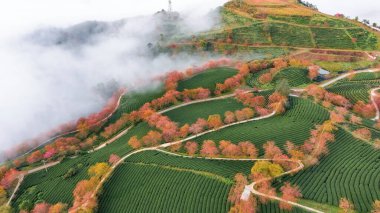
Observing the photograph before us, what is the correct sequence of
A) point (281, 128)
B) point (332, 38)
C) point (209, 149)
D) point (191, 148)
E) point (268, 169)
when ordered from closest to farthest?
point (268, 169) → point (209, 149) → point (191, 148) → point (281, 128) → point (332, 38)

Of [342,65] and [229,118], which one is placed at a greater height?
[342,65]

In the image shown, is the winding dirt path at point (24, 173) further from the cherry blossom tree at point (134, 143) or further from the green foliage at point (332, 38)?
the green foliage at point (332, 38)

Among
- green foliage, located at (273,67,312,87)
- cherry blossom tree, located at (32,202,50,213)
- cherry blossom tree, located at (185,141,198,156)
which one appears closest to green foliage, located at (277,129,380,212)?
cherry blossom tree, located at (185,141,198,156)

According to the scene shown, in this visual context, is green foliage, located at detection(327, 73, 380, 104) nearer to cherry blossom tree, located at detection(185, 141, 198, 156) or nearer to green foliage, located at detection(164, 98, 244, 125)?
A: green foliage, located at detection(164, 98, 244, 125)

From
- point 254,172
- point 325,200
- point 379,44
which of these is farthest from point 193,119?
point 379,44

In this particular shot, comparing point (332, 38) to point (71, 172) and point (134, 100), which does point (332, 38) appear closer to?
point (134, 100)

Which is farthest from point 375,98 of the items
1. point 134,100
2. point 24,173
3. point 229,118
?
point 24,173

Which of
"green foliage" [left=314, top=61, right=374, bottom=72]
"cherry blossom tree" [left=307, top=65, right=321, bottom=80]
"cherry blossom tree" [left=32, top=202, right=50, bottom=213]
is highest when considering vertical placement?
"cherry blossom tree" [left=307, top=65, right=321, bottom=80]
